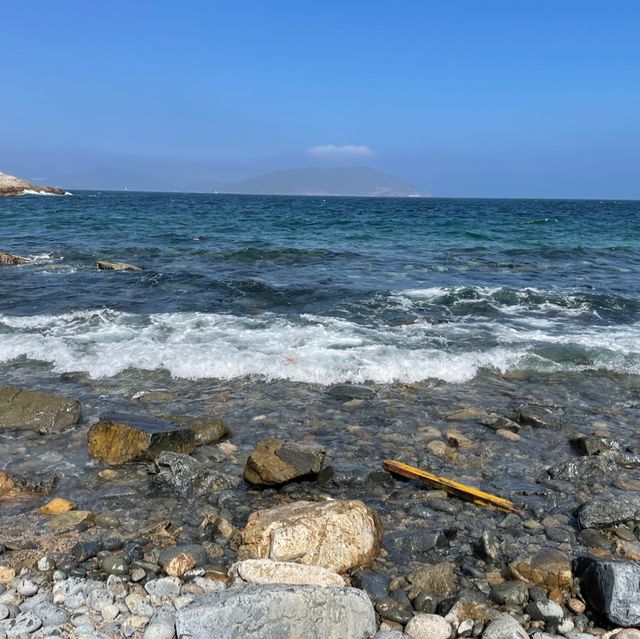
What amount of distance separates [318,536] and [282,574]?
430 millimetres

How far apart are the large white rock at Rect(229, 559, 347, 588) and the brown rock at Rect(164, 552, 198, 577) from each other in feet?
→ 1.22

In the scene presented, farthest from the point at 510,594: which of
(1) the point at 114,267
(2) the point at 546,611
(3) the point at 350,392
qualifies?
(1) the point at 114,267

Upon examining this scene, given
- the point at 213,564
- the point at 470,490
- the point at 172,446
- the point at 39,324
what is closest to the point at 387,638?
the point at 213,564

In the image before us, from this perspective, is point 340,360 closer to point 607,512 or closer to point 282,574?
point 607,512

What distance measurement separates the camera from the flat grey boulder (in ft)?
10.7

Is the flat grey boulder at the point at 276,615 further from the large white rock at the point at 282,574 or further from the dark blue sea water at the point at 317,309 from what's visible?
the dark blue sea water at the point at 317,309

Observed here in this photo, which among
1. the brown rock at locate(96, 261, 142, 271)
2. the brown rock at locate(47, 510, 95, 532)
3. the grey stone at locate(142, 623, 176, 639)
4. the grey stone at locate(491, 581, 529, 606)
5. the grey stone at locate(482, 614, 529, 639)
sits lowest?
the brown rock at locate(47, 510, 95, 532)

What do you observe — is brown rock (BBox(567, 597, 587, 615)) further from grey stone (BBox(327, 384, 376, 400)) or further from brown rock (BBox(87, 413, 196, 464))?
grey stone (BBox(327, 384, 376, 400))

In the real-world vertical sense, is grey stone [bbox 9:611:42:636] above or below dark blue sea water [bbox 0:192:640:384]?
below

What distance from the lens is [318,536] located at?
14.0ft

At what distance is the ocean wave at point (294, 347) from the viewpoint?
909 centimetres

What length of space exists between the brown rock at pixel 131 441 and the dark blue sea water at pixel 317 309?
2681mm

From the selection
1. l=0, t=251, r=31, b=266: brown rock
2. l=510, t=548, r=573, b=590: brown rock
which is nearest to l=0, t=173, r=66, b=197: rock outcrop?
l=0, t=251, r=31, b=266: brown rock

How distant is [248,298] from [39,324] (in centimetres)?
507
